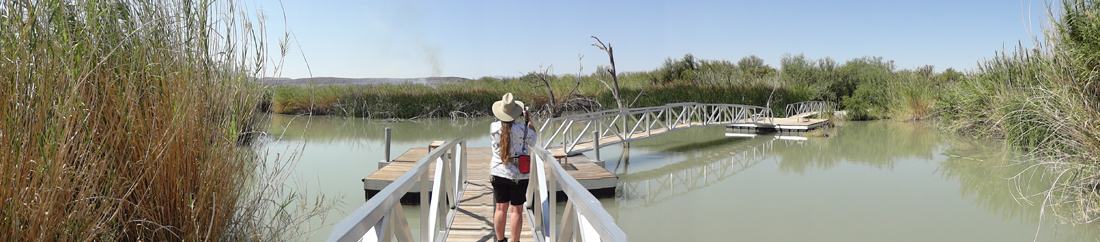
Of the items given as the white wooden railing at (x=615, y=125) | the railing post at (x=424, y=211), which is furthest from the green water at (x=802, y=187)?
the railing post at (x=424, y=211)

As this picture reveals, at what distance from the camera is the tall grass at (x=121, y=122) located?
1810 mm

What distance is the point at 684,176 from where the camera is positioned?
9008 millimetres

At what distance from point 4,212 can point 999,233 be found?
21.2ft

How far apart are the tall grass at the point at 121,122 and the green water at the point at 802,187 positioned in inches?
17.3

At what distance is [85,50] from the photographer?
2.13 metres

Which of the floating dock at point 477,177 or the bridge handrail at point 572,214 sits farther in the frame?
the floating dock at point 477,177

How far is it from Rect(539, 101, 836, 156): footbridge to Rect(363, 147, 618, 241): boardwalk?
590mm

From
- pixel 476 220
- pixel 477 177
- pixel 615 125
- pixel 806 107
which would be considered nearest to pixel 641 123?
pixel 615 125

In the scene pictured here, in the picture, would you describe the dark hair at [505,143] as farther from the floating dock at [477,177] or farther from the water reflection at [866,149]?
the water reflection at [866,149]

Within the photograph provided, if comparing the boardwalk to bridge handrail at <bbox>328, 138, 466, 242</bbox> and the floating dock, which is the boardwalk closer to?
the floating dock

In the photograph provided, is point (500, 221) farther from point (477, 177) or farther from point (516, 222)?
point (477, 177)

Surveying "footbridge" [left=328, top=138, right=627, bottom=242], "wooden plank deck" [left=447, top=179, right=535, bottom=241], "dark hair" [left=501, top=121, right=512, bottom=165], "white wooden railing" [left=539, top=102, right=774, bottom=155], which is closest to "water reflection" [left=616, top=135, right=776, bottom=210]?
"white wooden railing" [left=539, top=102, right=774, bottom=155]

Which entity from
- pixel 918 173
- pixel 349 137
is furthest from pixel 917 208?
pixel 349 137

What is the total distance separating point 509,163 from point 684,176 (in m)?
6.02
